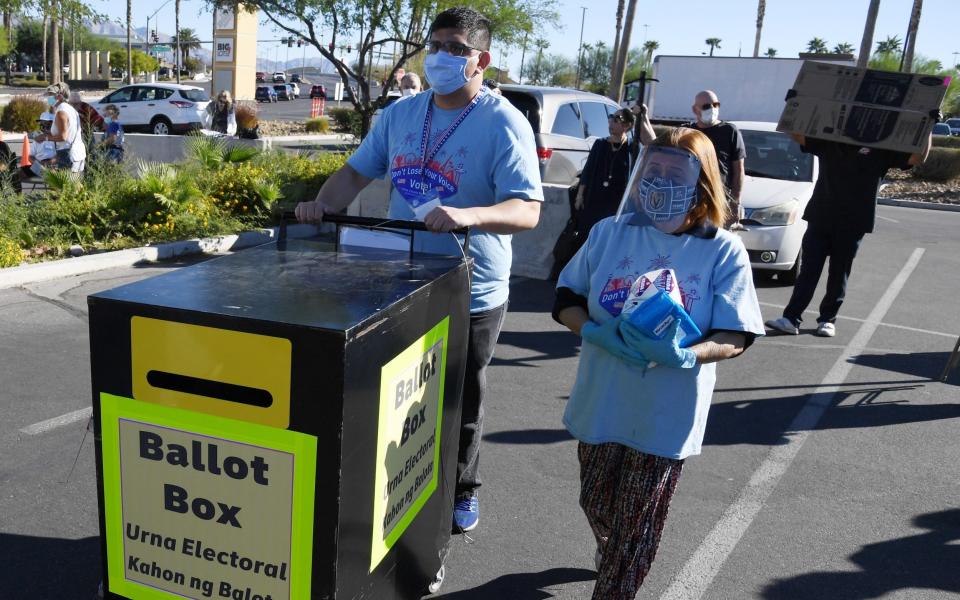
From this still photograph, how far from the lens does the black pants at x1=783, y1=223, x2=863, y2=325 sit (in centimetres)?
686

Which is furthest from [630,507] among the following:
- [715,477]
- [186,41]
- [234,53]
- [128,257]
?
[186,41]

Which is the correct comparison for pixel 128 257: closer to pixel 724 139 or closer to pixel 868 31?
pixel 724 139

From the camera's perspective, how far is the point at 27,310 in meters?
6.55

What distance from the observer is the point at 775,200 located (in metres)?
8.99

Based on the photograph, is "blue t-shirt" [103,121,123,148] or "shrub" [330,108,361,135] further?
"shrub" [330,108,361,135]

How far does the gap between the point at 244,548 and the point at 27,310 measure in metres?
5.49

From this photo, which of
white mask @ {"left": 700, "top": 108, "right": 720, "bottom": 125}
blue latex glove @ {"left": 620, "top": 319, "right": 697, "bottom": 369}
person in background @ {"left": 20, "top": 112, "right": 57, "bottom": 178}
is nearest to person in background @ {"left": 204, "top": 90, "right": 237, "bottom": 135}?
person in background @ {"left": 20, "top": 112, "right": 57, "bottom": 178}

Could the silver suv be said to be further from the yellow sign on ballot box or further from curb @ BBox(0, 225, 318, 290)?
the yellow sign on ballot box

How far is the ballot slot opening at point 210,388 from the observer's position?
187cm

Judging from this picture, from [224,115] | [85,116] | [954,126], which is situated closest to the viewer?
[85,116]

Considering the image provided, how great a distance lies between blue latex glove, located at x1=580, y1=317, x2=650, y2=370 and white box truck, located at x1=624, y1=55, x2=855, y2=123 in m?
20.9

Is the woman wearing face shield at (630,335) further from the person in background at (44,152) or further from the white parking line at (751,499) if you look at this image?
the person in background at (44,152)

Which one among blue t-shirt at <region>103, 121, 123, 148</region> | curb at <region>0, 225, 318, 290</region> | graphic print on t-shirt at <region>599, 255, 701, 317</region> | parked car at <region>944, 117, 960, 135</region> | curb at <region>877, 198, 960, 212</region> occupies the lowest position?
curb at <region>0, 225, 318, 290</region>

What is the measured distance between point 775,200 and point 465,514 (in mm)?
6733
